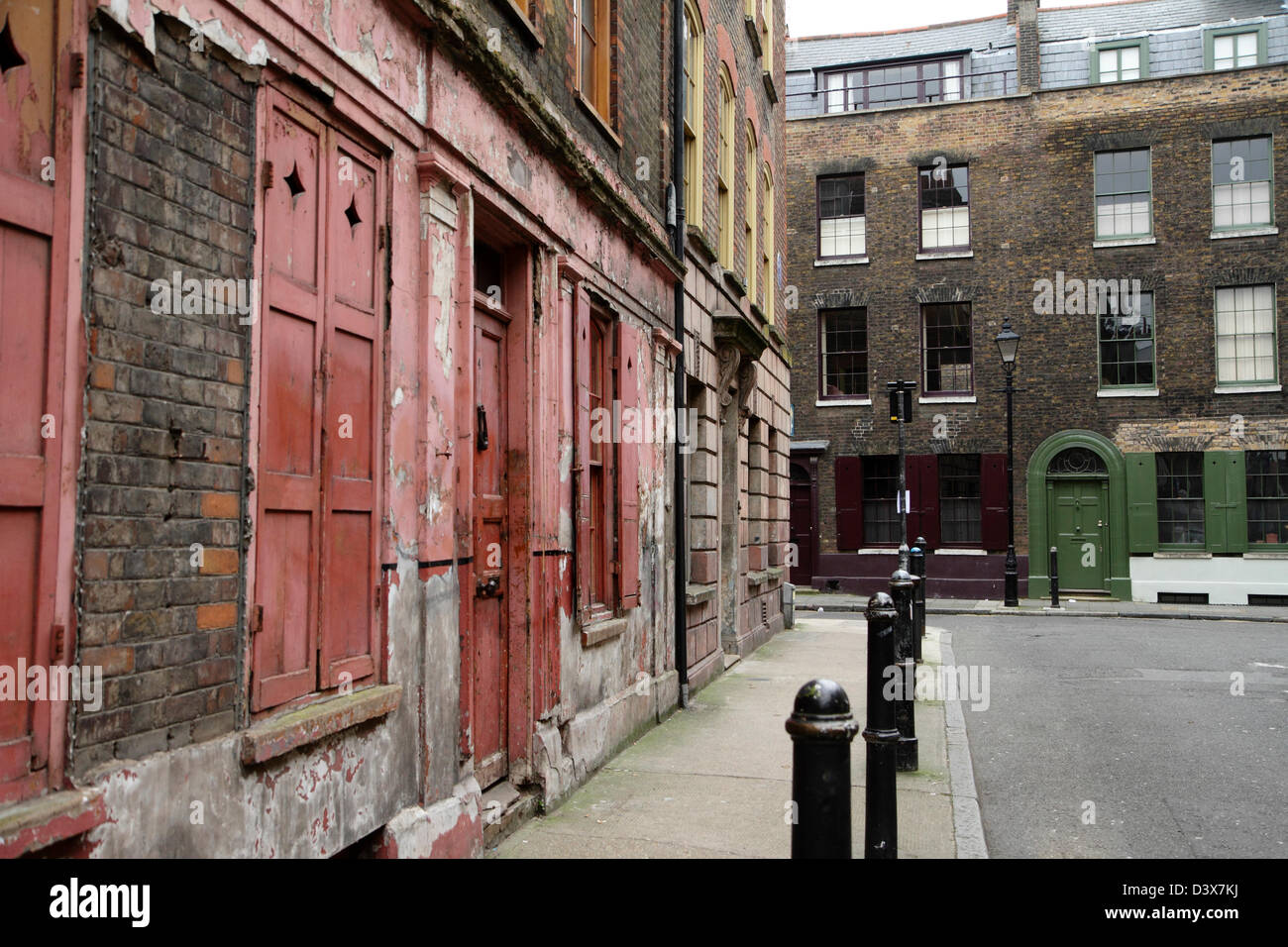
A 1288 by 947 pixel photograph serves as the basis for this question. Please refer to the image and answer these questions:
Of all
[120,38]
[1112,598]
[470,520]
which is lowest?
[1112,598]

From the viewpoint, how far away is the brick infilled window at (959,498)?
2444 centimetres

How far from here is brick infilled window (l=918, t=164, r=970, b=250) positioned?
2530cm

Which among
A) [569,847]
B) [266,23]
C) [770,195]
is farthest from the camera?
[770,195]

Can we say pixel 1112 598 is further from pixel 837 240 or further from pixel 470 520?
pixel 470 520

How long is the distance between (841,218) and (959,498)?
757cm

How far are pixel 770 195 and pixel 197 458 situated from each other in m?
13.9

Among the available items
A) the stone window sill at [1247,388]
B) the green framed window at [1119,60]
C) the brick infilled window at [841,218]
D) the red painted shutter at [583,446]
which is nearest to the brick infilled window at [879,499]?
the brick infilled window at [841,218]

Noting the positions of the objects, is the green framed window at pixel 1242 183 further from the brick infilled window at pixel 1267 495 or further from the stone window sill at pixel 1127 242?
the brick infilled window at pixel 1267 495

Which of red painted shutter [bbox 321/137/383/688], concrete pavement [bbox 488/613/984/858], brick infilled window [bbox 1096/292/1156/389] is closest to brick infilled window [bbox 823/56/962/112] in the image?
brick infilled window [bbox 1096/292/1156/389]

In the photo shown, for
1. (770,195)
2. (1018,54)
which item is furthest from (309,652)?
(1018,54)

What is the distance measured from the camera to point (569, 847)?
5.28 m

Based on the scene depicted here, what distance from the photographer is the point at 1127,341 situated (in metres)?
23.9

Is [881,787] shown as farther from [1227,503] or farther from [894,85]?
[894,85]

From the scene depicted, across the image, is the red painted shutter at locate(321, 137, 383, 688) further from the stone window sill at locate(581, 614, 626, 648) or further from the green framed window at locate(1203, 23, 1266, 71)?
the green framed window at locate(1203, 23, 1266, 71)
